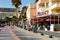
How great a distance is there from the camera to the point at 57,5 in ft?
196

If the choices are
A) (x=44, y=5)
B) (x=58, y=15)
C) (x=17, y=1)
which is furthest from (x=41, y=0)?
(x=17, y=1)

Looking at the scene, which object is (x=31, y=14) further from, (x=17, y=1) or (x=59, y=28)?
(x=59, y=28)

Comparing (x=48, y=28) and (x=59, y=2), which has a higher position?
(x=59, y=2)

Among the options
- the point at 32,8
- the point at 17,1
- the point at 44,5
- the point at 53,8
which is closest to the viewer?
the point at 53,8

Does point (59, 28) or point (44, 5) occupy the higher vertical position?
point (44, 5)

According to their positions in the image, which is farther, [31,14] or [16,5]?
[16,5]

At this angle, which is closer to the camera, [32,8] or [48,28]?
[48,28]

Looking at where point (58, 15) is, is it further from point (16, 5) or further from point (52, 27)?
point (16, 5)

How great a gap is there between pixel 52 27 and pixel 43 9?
25.9m

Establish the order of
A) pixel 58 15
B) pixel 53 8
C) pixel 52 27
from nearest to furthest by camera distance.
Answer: pixel 52 27 → pixel 58 15 → pixel 53 8

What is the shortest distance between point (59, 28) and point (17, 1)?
70.4 meters

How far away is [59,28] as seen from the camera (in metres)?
56.0

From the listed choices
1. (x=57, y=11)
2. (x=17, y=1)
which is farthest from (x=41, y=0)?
(x=17, y=1)

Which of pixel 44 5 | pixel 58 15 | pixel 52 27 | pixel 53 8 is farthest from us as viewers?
pixel 44 5
